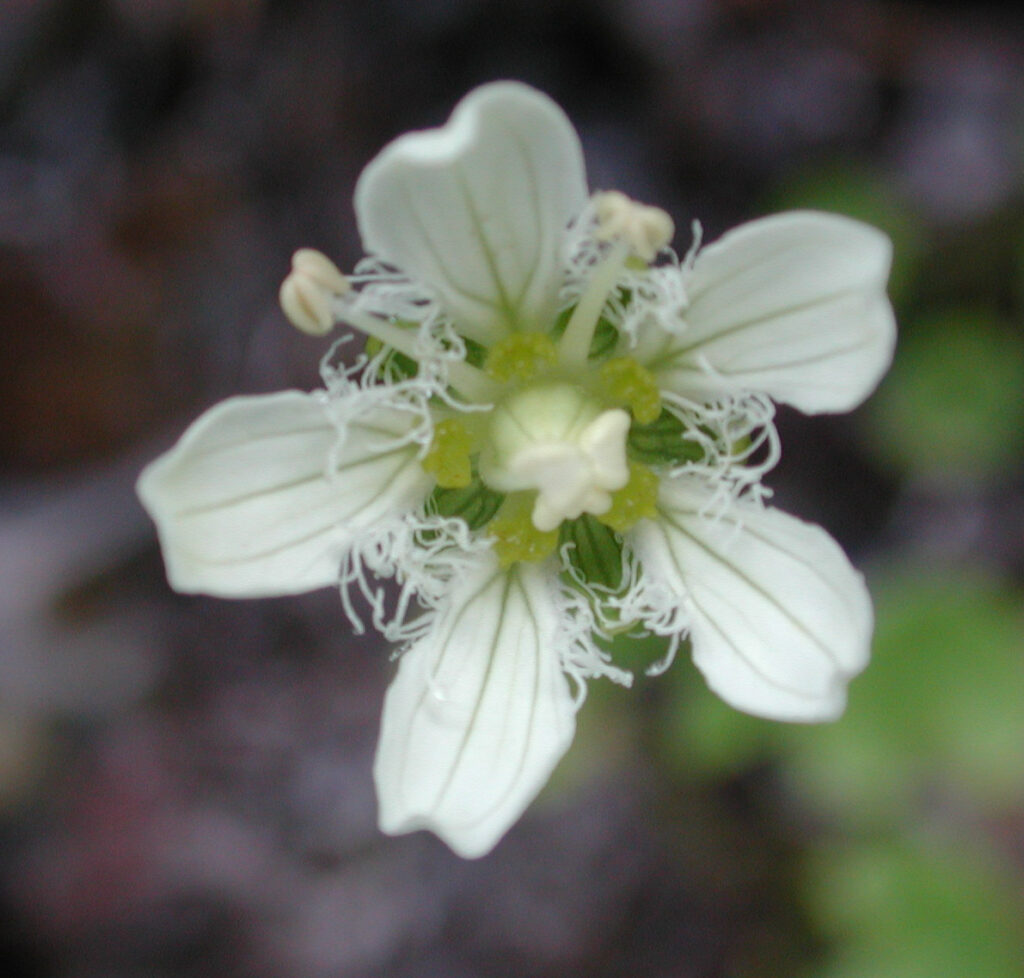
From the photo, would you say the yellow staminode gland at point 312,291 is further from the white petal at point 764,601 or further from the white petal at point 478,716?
the white petal at point 764,601

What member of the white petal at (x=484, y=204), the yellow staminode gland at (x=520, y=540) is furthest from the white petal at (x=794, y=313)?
the yellow staminode gland at (x=520, y=540)

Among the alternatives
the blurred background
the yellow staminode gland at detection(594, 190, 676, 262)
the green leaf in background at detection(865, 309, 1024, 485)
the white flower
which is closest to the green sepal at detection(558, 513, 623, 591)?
the white flower

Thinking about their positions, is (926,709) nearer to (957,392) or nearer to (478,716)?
(957,392)

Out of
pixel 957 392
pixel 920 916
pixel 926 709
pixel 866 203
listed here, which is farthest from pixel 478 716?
pixel 866 203

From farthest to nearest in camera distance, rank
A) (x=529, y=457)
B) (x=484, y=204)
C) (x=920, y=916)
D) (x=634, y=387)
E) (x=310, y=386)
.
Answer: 1. (x=310, y=386)
2. (x=920, y=916)
3. (x=634, y=387)
4. (x=529, y=457)
5. (x=484, y=204)

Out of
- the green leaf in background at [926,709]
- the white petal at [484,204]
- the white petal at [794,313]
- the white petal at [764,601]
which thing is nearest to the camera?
the white petal at [484,204]
